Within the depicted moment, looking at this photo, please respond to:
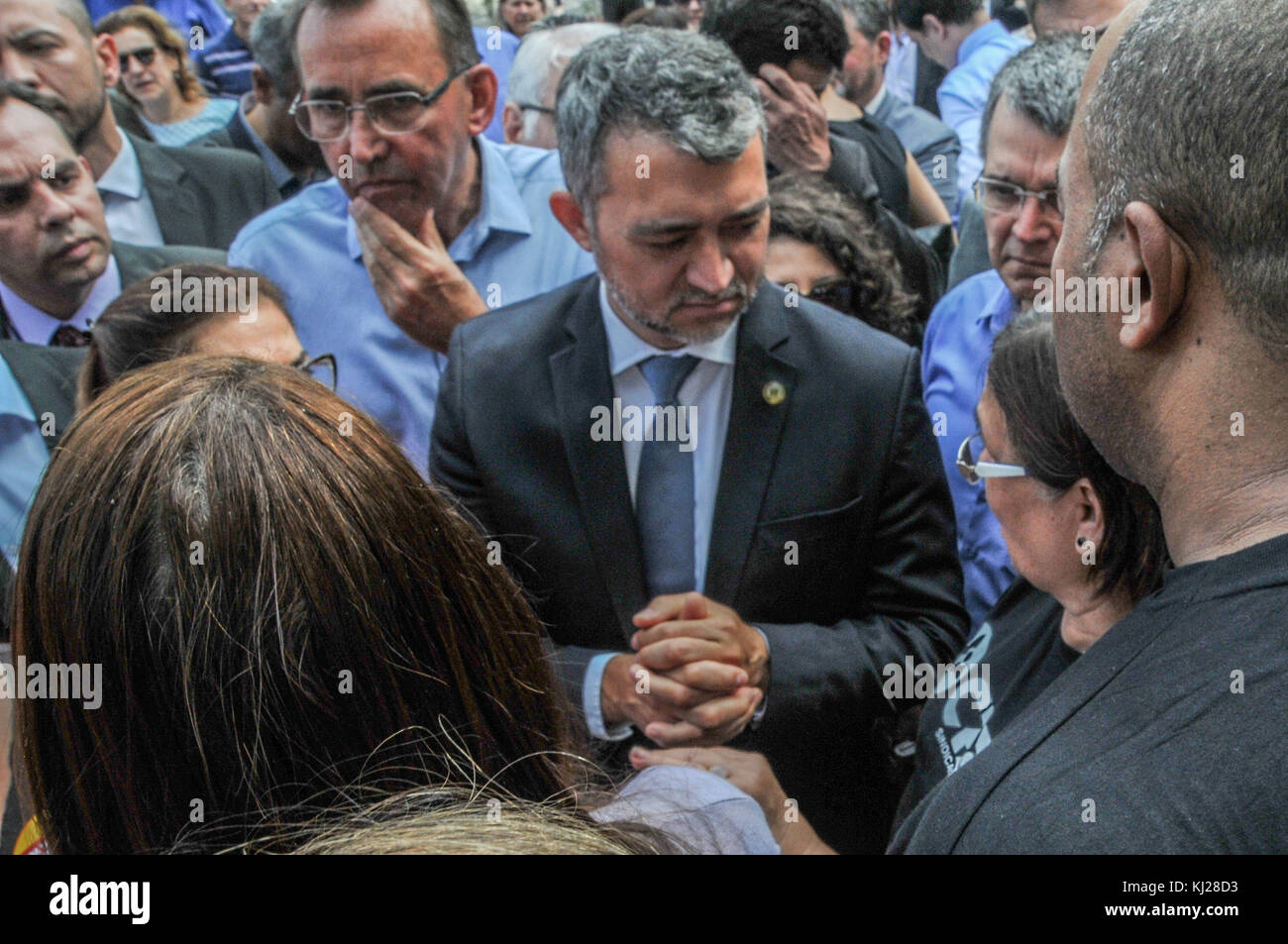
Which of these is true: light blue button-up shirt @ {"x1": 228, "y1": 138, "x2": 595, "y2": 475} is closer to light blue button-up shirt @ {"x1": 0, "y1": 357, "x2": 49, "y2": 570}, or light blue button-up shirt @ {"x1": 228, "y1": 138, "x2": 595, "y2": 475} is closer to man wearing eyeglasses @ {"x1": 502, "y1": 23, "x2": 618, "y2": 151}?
light blue button-up shirt @ {"x1": 0, "y1": 357, "x2": 49, "y2": 570}

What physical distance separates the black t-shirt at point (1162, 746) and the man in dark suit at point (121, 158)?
314 centimetres

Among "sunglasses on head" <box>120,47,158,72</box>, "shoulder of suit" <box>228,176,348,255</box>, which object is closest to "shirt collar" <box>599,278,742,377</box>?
"shoulder of suit" <box>228,176,348,255</box>

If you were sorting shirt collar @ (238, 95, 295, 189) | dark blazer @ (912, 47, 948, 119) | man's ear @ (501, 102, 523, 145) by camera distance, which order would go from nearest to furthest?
man's ear @ (501, 102, 523, 145)
shirt collar @ (238, 95, 295, 189)
dark blazer @ (912, 47, 948, 119)

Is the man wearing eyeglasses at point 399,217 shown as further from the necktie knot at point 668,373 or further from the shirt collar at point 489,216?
the necktie knot at point 668,373

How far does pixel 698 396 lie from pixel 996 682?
2.36ft

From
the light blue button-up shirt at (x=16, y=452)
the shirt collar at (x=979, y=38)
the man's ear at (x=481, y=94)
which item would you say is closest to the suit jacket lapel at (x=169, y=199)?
the light blue button-up shirt at (x=16, y=452)

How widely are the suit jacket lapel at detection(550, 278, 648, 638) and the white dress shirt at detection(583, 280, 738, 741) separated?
3 cm

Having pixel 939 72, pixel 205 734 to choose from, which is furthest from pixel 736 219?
pixel 939 72

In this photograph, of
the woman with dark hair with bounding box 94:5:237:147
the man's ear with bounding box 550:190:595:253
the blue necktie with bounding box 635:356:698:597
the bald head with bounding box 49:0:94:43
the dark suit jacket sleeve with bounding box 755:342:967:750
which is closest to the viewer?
the dark suit jacket sleeve with bounding box 755:342:967:750

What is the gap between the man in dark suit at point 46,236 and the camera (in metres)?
2.67

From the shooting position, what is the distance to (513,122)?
377 cm

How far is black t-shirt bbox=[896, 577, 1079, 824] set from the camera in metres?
1.70

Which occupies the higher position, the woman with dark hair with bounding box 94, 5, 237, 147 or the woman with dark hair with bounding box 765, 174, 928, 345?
the woman with dark hair with bounding box 94, 5, 237, 147

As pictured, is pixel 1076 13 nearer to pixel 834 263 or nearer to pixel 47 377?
pixel 834 263
